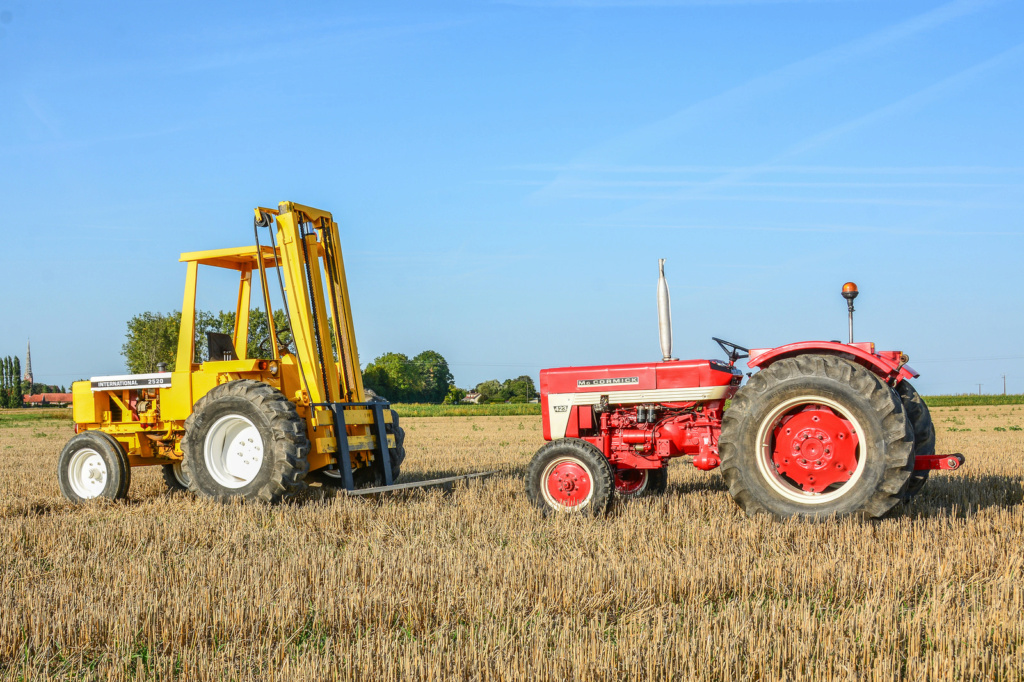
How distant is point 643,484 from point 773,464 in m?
1.95

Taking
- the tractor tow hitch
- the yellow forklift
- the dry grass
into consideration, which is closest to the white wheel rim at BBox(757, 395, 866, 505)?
the dry grass

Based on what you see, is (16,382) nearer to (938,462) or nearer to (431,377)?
(431,377)

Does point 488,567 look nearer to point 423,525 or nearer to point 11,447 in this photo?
point 423,525

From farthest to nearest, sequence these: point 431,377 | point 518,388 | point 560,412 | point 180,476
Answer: point 431,377
point 518,388
point 180,476
point 560,412

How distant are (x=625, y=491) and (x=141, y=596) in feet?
16.1

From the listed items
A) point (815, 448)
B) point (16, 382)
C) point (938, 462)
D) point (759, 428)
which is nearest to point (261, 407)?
point (759, 428)

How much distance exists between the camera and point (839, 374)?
5.99 m

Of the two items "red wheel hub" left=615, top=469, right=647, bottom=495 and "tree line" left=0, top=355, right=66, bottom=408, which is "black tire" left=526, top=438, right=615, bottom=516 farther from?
"tree line" left=0, top=355, right=66, bottom=408

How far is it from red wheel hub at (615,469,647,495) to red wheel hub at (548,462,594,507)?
1.19m

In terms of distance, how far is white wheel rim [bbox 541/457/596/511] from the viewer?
22.3 ft

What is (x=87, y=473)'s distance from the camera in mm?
8250

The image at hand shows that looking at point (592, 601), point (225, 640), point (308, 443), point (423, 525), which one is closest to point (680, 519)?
point (423, 525)

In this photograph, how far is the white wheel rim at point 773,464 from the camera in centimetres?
593

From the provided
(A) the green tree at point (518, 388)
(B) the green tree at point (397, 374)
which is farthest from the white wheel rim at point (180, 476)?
(B) the green tree at point (397, 374)
